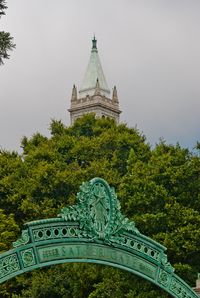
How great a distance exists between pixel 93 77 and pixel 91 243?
67.3 m

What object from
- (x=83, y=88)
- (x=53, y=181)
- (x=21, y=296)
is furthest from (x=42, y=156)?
(x=83, y=88)

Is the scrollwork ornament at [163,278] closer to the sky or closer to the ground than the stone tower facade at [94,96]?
closer to the ground

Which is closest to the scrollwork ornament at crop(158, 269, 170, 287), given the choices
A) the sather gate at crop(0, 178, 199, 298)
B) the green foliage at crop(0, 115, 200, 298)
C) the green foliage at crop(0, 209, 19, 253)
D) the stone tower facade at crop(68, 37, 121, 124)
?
the sather gate at crop(0, 178, 199, 298)

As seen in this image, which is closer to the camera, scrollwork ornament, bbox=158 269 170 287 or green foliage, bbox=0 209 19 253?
scrollwork ornament, bbox=158 269 170 287

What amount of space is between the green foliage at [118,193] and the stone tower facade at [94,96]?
3848 cm

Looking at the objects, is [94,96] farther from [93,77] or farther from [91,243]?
[91,243]

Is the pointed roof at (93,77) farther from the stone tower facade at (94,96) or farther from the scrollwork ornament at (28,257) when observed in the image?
the scrollwork ornament at (28,257)

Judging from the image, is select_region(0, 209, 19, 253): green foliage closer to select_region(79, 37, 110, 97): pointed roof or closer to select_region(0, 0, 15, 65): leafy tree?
select_region(0, 0, 15, 65): leafy tree

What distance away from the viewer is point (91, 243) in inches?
497

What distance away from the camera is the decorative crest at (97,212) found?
12539mm

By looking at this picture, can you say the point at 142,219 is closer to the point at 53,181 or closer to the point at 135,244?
the point at 53,181

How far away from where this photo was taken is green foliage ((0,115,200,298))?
86.8 feet

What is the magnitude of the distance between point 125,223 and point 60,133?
105 ft

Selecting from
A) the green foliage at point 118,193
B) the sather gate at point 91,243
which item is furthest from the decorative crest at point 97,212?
the green foliage at point 118,193
